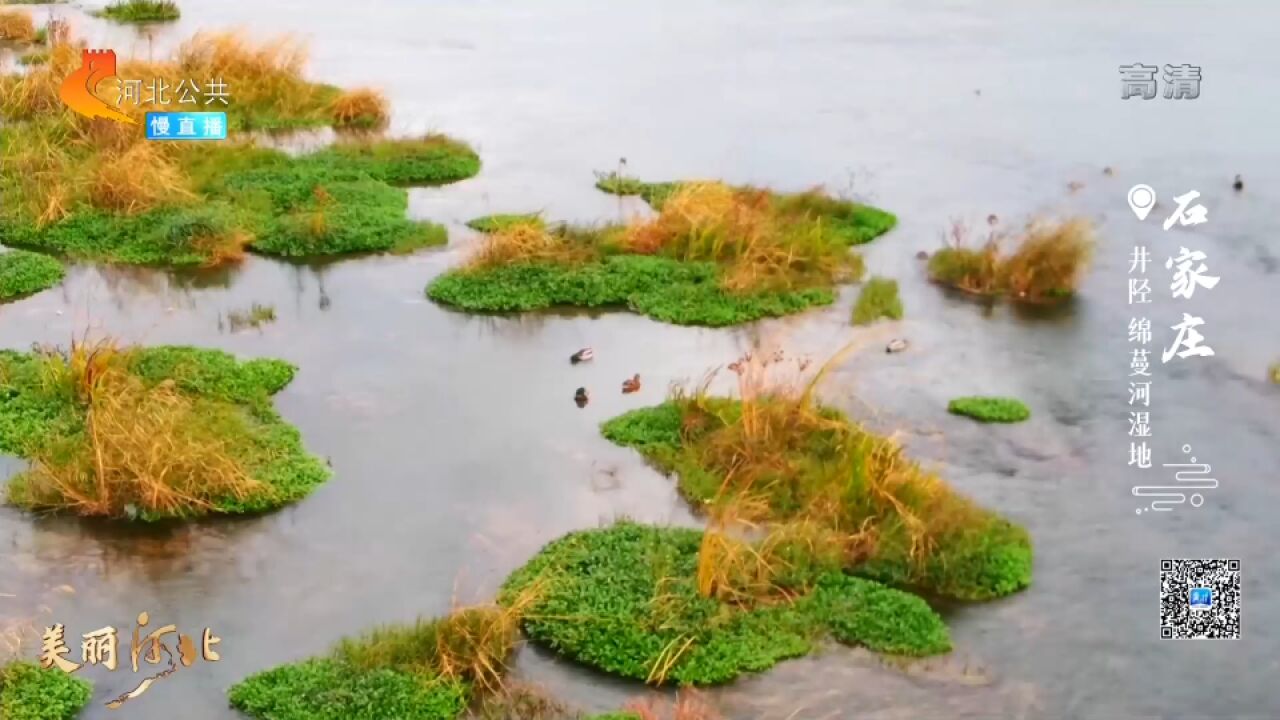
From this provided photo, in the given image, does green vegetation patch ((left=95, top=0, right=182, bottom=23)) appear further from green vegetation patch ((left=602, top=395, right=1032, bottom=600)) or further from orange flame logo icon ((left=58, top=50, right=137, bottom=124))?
green vegetation patch ((left=602, top=395, right=1032, bottom=600))

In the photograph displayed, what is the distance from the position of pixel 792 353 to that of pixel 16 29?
14.4 m

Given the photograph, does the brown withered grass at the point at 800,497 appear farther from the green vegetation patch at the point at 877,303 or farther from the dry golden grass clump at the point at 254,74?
the dry golden grass clump at the point at 254,74

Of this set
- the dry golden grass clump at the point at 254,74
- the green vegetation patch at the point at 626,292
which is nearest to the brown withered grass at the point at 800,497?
the green vegetation patch at the point at 626,292

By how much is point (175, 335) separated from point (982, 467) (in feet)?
20.1

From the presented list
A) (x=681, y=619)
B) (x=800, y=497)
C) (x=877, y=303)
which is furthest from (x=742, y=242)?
(x=681, y=619)

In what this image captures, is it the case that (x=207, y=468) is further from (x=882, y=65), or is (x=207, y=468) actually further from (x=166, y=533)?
(x=882, y=65)

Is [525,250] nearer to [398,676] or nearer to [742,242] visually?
[742,242]

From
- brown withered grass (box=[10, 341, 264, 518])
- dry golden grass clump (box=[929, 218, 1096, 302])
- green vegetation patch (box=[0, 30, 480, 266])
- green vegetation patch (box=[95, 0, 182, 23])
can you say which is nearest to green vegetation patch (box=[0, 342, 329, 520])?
brown withered grass (box=[10, 341, 264, 518])

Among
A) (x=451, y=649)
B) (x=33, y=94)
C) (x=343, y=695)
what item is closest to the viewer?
(x=343, y=695)

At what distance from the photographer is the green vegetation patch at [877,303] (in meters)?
10.5

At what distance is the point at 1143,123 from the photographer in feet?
51.6

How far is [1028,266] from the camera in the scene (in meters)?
10.9

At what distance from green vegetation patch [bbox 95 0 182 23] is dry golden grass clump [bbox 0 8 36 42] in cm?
170

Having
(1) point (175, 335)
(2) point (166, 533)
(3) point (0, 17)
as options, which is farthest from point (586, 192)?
(3) point (0, 17)
